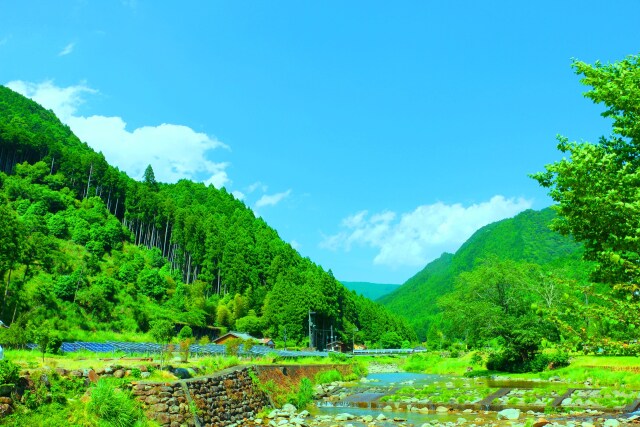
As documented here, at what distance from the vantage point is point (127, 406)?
51.4ft

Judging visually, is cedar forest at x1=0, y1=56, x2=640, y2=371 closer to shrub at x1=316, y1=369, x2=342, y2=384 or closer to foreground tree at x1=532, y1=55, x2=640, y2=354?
foreground tree at x1=532, y1=55, x2=640, y2=354

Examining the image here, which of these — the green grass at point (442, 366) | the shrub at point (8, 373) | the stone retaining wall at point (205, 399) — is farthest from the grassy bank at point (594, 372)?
the shrub at point (8, 373)

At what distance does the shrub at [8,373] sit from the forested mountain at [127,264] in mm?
42524

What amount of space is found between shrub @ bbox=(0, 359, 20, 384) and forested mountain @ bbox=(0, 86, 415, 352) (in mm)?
42524

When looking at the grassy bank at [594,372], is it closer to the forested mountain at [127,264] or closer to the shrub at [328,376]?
the shrub at [328,376]

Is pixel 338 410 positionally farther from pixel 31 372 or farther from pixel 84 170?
pixel 84 170

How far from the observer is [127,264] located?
8212cm

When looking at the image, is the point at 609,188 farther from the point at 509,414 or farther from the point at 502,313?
the point at 502,313

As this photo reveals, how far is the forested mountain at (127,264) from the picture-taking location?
63.0 metres

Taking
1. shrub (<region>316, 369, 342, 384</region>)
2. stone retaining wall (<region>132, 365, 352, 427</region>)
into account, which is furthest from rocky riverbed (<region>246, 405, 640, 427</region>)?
shrub (<region>316, 369, 342, 384</region>)

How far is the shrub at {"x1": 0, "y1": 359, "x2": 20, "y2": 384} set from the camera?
13727 mm

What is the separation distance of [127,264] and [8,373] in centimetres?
7255

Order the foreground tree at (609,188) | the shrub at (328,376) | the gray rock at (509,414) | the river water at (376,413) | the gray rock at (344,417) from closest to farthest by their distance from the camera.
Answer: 1. the foreground tree at (609,188)
2. the gray rock at (509,414)
3. the river water at (376,413)
4. the gray rock at (344,417)
5. the shrub at (328,376)

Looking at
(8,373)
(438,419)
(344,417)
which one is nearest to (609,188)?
(8,373)
